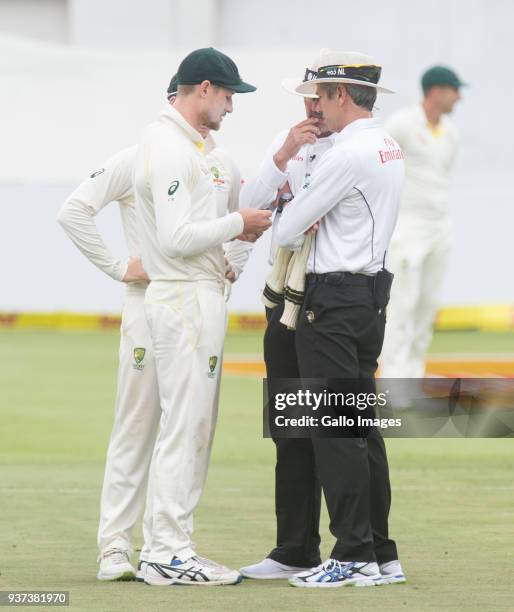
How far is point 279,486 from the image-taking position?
20.2 feet

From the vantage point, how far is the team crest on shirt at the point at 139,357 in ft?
19.6

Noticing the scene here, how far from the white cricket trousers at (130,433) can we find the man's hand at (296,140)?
0.72m

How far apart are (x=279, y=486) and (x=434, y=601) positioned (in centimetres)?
92

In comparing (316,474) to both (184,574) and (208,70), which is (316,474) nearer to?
(184,574)

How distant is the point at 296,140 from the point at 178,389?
1.03 meters

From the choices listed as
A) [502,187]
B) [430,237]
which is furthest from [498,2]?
[430,237]

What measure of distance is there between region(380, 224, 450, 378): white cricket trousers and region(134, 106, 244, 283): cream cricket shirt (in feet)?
19.8

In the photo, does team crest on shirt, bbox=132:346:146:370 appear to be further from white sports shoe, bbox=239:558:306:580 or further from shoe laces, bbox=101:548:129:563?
white sports shoe, bbox=239:558:306:580

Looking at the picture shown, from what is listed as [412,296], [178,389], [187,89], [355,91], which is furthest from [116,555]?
[412,296]

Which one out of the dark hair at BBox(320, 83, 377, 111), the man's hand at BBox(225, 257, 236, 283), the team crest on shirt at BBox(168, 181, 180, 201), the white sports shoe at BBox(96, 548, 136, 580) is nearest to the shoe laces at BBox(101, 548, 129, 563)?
the white sports shoe at BBox(96, 548, 136, 580)

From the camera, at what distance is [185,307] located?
576 cm

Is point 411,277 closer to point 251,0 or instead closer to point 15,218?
point 15,218

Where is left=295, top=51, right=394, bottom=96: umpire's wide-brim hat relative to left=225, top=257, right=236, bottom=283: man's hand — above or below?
above

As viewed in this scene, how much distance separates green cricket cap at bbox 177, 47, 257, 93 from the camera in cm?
577
